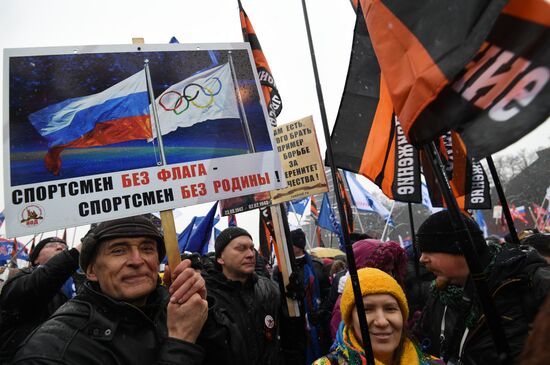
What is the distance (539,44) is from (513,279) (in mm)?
1157

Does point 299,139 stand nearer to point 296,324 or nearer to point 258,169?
point 296,324

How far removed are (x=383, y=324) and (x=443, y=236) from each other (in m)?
0.72

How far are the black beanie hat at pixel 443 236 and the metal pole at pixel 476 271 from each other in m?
0.82

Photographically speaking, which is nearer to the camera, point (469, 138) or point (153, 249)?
point (469, 138)

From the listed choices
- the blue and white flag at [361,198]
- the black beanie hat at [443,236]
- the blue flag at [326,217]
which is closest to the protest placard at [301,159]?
the black beanie hat at [443,236]

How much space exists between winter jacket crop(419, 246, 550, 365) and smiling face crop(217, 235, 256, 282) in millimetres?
1917

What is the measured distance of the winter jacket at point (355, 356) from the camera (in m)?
2.01

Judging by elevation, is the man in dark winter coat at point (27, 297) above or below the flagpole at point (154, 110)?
below

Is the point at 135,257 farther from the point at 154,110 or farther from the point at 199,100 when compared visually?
the point at 199,100

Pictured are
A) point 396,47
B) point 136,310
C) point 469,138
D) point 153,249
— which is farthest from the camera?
point 153,249

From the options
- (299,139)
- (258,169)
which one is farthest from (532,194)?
(258,169)

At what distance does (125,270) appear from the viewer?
1.85 m

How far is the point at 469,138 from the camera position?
53.2 inches

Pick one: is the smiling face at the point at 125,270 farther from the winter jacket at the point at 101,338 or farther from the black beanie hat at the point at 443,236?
the black beanie hat at the point at 443,236
